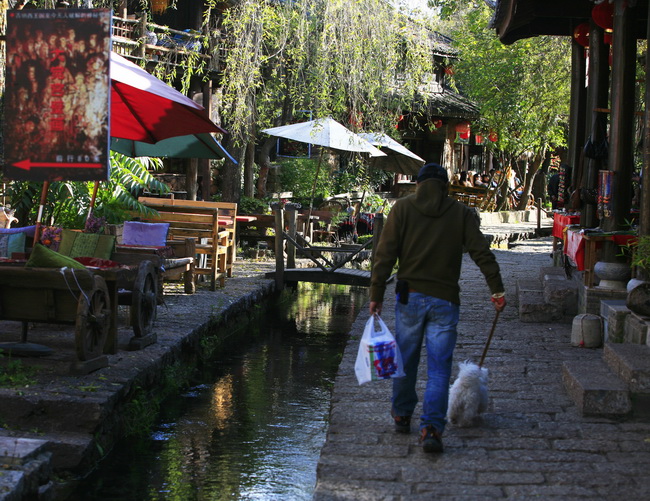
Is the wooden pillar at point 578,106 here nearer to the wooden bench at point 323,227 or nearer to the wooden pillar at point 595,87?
the wooden pillar at point 595,87

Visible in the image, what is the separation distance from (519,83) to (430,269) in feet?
71.6

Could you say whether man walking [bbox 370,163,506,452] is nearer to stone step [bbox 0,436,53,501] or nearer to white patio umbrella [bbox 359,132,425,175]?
stone step [bbox 0,436,53,501]

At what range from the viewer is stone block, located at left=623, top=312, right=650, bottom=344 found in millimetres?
6777

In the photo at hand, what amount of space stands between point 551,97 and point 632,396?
68.9 ft

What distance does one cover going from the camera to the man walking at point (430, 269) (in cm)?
512

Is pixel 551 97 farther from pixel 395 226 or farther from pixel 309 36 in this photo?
pixel 395 226

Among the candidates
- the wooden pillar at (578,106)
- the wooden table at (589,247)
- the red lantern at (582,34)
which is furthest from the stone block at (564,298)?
the red lantern at (582,34)

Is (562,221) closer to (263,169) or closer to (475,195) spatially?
(263,169)

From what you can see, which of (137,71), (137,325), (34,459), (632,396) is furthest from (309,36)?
(34,459)

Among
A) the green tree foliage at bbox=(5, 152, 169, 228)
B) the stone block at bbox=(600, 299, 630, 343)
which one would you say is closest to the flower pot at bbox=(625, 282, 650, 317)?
the stone block at bbox=(600, 299, 630, 343)

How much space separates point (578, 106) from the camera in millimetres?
12508

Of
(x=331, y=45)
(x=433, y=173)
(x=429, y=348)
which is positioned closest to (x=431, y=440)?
(x=429, y=348)

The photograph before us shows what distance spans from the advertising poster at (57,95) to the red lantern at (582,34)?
757cm

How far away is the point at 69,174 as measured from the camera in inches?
261
